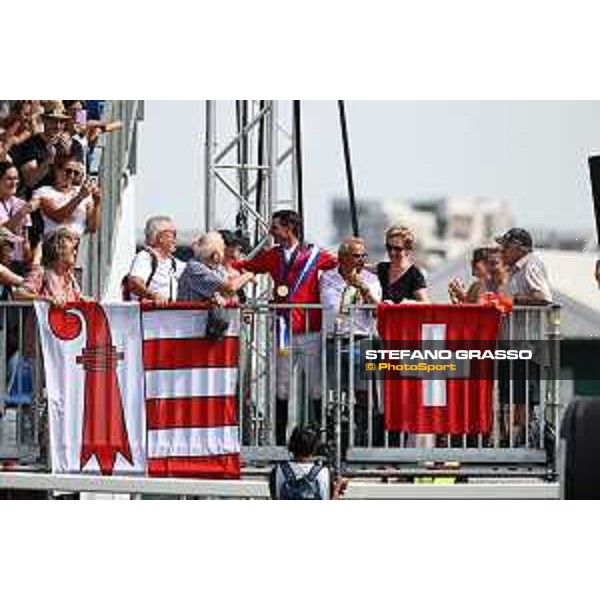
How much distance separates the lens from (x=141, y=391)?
11375 mm

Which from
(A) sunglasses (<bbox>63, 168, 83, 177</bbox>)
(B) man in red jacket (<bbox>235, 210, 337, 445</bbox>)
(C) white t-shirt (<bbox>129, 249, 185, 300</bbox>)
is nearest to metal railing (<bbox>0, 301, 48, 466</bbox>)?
(C) white t-shirt (<bbox>129, 249, 185, 300</bbox>)

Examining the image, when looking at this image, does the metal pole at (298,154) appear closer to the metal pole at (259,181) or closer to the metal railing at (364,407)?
the metal pole at (259,181)

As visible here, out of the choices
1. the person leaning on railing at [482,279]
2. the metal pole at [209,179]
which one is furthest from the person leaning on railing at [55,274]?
the person leaning on railing at [482,279]

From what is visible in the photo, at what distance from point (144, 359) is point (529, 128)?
2379mm

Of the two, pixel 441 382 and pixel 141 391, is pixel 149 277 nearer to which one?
pixel 141 391

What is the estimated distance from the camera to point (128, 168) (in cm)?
1116

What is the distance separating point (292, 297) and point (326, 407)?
61 cm

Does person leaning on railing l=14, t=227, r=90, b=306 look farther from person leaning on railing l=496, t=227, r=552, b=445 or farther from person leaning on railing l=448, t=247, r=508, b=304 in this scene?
person leaning on railing l=496, t=227, r=552, b=445

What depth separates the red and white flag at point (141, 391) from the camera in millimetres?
11312

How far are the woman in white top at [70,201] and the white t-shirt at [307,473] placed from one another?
64.5 inches

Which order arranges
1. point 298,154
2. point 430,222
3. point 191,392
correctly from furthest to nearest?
point 191,392 < point 298,154 < point 430,222

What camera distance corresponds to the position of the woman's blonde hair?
11070 millimetres

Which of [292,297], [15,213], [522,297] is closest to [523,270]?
[522,297]
